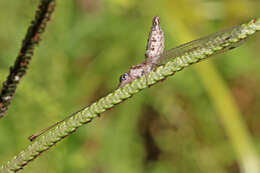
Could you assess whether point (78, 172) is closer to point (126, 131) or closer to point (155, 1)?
point (126, 131)

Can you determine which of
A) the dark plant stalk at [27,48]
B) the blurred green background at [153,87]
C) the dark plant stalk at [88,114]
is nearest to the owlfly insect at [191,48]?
the dark plant stalk at [88,114]

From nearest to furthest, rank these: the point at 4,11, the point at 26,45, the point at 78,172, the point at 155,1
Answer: the point at 26,45 < the point at 78,172 < the point at 155,1 < the point at 4,11

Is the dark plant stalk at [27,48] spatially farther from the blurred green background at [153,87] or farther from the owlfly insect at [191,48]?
the blurred green background at [153,87]

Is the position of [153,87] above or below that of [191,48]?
above

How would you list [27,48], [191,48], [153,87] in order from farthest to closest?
[153,87] < [191,48] < [27,48]

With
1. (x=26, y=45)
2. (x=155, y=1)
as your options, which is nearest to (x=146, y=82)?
(x=26, y=45)

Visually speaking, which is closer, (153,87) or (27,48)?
(27,48)

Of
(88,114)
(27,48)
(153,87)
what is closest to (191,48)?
(88,114)

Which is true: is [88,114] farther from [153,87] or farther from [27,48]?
[153,87]
